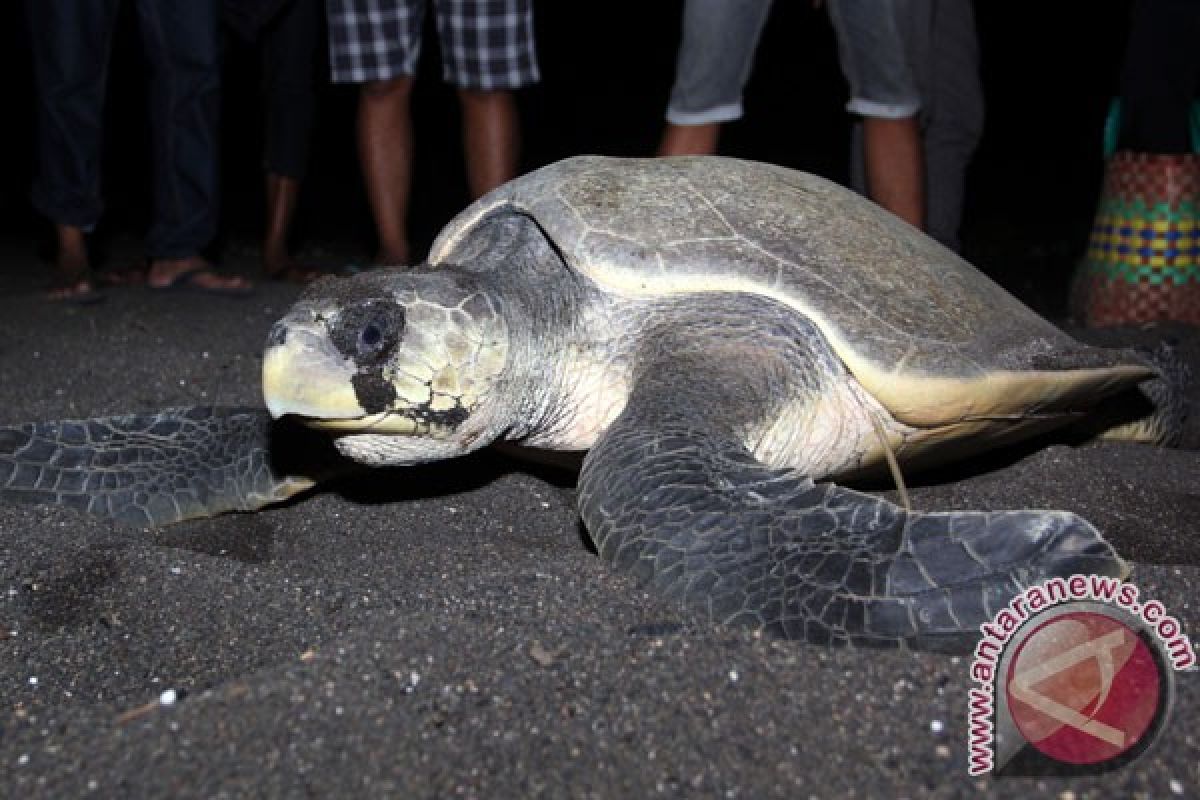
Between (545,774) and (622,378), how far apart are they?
90 centimetres

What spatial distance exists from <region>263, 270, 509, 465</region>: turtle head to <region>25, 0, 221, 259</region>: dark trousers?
2.16 m

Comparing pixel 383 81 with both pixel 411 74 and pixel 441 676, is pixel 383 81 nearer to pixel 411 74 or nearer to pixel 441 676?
pixel 411 74

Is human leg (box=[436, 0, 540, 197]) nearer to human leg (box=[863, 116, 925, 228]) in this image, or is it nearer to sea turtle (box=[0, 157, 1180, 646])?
human leg (box=[863, 116, 925, 228])

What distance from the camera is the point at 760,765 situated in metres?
1.01

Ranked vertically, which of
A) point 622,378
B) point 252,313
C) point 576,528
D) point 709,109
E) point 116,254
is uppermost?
point 709,109

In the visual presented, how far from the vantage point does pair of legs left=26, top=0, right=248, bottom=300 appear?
3336 mm

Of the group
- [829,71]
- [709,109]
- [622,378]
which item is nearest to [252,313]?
[709,109]

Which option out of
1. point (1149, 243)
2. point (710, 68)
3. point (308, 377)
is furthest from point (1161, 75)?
point (308, 377)

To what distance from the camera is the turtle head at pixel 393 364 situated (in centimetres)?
147

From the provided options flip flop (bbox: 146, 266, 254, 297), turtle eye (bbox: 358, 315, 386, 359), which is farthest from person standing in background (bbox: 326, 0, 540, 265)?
turtle eye (bbox: 358, 315, 386, 359)

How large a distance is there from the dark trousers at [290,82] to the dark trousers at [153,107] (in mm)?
349

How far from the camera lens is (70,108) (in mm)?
3420

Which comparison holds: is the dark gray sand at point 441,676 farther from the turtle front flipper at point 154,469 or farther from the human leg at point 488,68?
the human leg at point 488,68

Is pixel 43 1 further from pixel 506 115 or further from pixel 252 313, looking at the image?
pixel 506 115
